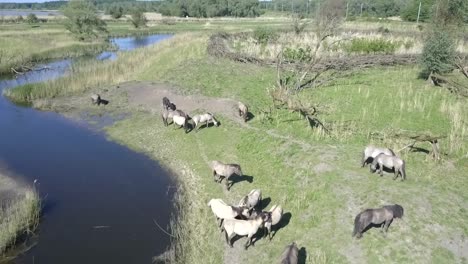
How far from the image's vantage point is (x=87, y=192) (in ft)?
63.3

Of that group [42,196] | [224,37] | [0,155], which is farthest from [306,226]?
[224,37]

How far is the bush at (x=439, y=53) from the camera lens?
3203 centimetres

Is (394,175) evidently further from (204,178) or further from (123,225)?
(123,225)

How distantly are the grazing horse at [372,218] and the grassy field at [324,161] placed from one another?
320 millimetres

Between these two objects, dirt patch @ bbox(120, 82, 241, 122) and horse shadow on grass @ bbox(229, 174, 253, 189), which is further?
dirt patch @ bbox(120, 82, 241, 122)

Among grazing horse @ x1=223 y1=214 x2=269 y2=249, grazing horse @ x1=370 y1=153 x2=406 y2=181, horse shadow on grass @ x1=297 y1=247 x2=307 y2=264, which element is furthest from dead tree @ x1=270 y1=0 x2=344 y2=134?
horse shadow on grass @ x1=297 y1=247 x2=307 y2=264

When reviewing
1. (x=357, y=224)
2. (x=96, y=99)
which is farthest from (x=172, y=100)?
(x=357, y=224)

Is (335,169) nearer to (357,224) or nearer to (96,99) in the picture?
(357,224)

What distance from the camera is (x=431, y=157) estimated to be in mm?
18109

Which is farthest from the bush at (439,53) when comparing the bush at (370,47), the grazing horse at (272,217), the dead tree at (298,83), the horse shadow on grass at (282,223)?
the grazing horse at (272,217)

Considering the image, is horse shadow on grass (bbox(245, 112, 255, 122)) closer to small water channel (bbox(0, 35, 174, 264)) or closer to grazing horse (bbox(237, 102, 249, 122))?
grazing horse (bbox(237, 102, 249, 122))

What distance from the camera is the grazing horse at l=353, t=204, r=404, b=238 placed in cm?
1309

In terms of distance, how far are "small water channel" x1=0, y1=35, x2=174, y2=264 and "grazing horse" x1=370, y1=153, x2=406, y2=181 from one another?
8732 mm

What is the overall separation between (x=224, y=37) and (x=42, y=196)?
42197mm
